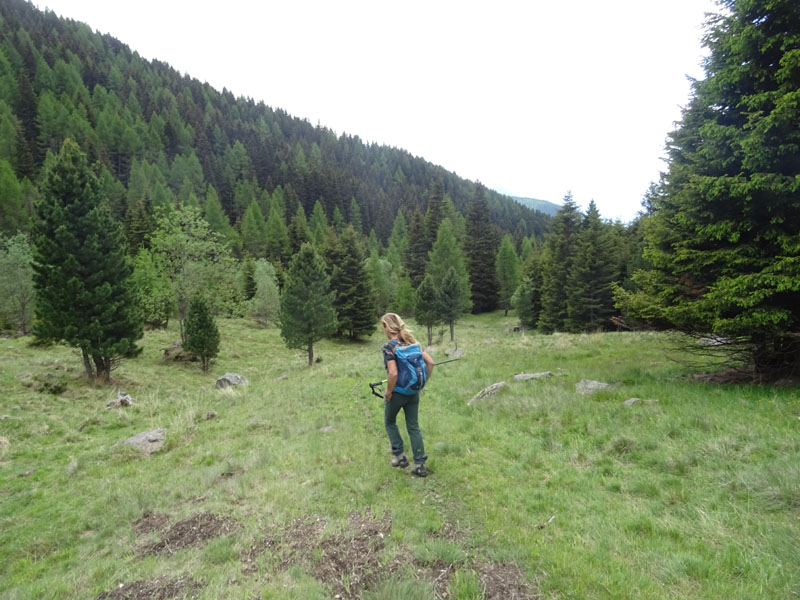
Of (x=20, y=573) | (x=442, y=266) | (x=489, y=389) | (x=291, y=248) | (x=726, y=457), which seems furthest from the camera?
(x=291, y=248)

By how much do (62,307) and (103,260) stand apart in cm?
301

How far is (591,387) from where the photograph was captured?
1041 cm

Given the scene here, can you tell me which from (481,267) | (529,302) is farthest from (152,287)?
(481,267)

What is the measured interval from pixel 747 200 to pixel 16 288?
46980 mm

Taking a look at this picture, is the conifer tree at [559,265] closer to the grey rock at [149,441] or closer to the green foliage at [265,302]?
the green foliage at [265,302]

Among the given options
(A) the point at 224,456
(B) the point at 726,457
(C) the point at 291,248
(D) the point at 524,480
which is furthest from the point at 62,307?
(C) the point at 291,248

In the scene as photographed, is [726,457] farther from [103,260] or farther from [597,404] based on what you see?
[103,260]

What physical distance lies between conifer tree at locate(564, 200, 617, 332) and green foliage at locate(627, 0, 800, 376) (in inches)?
1171

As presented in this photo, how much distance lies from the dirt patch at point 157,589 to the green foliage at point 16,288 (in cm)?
3823

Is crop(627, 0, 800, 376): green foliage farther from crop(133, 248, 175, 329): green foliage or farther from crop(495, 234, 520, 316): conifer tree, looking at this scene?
crop(495, 234, 520, 316): conifer tree

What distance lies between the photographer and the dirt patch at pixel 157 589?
12.3 feet

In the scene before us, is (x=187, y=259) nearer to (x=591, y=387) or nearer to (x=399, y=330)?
(x=399, y=330)

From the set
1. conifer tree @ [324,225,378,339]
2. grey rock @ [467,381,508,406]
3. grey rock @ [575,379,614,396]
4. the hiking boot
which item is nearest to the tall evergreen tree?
conifer tree @ [324,225,378,339]

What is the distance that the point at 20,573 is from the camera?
5.06 meters
